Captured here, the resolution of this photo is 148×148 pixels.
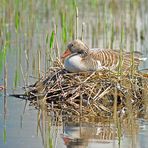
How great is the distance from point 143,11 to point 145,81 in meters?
7.35

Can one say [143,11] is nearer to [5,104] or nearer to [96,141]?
[5,104]

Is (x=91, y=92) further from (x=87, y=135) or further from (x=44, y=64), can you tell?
(x=44, y=64)

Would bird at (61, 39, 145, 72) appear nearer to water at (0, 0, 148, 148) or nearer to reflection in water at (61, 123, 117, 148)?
water at (0, 0, 148, 148)

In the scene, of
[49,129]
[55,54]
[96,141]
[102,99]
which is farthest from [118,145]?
[55,54]

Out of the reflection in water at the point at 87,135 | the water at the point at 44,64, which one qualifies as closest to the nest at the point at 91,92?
the water at the point at 44,64

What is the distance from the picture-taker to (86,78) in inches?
359

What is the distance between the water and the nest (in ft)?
0.95

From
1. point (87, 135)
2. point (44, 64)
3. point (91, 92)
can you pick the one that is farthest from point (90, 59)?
point (87, 135)

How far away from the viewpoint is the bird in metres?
9.31

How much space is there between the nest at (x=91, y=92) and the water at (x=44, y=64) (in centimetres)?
29

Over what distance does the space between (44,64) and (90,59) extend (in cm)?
179

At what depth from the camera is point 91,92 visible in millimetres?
8961

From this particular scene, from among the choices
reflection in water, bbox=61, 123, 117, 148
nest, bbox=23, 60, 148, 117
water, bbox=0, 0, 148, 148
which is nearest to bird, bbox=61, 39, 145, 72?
nest, bbox=23, 60, 148, 117

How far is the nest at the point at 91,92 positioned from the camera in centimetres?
887
